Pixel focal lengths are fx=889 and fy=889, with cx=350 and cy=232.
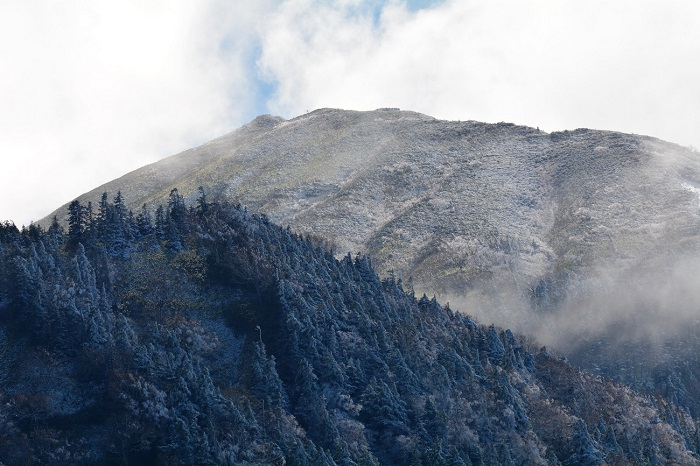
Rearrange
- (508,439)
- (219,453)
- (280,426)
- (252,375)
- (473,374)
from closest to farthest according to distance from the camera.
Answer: (219,453)
(280,426)
(252,375)
(508,439)
(473,374)

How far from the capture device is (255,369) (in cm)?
11906

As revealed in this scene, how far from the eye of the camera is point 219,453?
99.7 metres

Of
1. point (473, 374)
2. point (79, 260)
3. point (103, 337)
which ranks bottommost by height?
point (473, 374)

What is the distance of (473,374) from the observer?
136 m

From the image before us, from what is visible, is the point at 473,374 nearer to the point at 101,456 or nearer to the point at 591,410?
the point at 591,410

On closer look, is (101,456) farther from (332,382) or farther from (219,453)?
(332,382)

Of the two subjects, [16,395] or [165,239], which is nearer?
[16,395]

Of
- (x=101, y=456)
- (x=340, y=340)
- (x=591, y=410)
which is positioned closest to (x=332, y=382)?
(x=340, y=340)

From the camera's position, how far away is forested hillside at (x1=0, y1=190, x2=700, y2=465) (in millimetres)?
103562

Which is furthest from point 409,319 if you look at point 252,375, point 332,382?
point 252,375

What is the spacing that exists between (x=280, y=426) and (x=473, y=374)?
38.3m

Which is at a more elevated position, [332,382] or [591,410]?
[332,382]

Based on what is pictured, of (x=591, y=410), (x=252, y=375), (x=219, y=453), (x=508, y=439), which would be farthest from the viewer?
(x=591, y=410)

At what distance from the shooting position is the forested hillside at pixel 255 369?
104 metres
